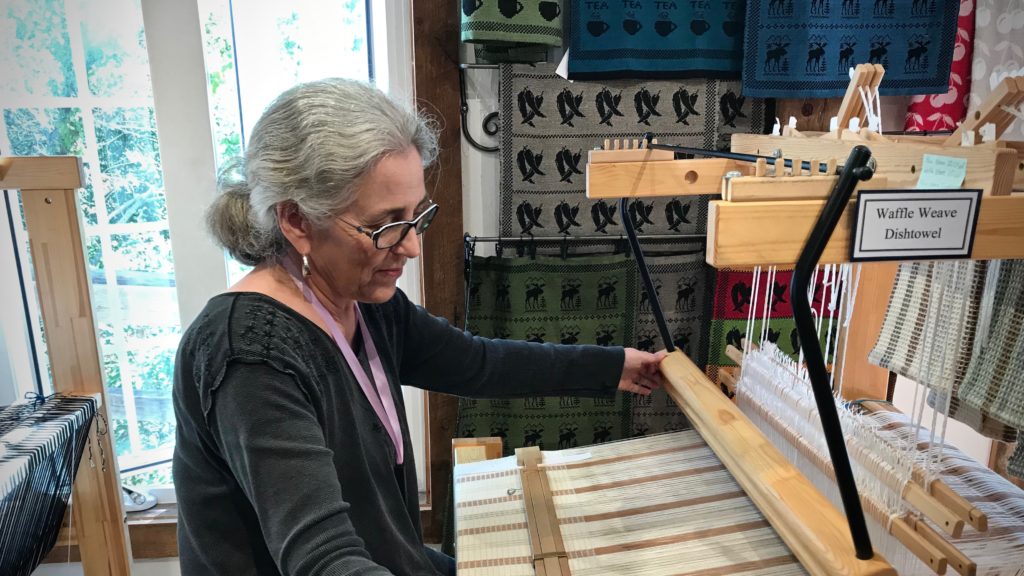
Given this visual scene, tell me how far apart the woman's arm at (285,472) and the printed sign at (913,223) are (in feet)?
2.20

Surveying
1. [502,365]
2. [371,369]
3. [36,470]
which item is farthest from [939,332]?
[36,470]

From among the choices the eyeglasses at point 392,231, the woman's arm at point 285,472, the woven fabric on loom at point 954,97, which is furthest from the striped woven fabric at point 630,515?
the woven fabric on loom at point 954,97

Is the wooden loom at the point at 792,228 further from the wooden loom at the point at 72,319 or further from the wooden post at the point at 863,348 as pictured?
the wooden loom at the point at 72,319

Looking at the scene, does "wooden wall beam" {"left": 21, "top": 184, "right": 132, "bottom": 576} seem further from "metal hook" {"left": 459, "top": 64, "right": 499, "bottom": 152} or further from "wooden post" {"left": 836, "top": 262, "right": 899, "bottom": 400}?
"wooden post" {"left": 836, "top": 262, "right": 899, "bottom": 400}

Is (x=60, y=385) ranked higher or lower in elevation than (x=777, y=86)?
lower

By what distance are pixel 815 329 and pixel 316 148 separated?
0.68m

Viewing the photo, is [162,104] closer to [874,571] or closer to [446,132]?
[446,132]

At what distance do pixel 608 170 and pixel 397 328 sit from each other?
19.9 inches

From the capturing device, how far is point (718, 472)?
1.25m

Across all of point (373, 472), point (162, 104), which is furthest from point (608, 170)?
point (162, 104)

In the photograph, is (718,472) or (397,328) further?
(397,328)

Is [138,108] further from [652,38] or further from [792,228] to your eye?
[792,228]

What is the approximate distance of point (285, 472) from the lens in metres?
0.91

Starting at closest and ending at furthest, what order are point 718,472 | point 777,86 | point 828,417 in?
point 828,417 < point 718,472 < point 777,86
